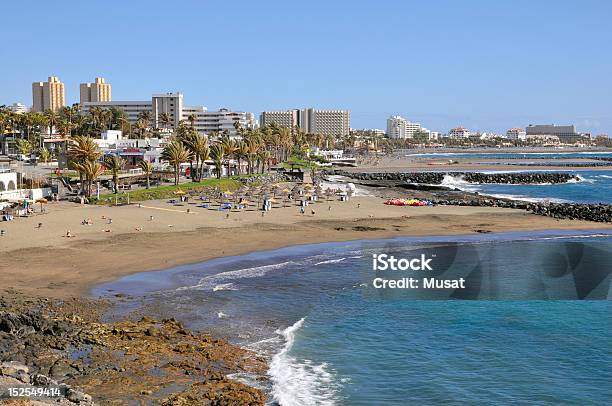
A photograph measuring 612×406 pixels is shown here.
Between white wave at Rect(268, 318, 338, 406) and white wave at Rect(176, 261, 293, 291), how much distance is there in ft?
30.9

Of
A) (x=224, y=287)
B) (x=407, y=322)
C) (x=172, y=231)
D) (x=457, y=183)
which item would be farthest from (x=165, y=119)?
(x=407, y=322)

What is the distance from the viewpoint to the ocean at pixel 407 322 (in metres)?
19.3

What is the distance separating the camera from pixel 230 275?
33.6m

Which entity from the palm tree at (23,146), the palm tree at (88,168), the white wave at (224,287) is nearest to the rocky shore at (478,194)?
the palm tree at (88,168)

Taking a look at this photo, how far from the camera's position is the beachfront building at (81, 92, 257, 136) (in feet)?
554

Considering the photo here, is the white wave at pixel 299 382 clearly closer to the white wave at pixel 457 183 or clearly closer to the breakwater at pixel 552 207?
the breakwater at pixel 552 207

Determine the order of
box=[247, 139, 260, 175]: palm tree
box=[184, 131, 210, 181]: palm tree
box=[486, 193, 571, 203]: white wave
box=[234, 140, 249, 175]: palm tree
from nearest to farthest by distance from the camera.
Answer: box=[486, 193, 571, 203]: white wave, box=[184, 131, 210, 181]: palm tree, box=[234, 140, 249, 175]: palm tree, box=[247, 139, 260, 175]: palm tree

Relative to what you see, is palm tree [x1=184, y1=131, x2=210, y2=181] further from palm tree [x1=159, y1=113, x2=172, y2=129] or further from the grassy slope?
palm tree [x1=159, y1=113, x2=172, y2=129]

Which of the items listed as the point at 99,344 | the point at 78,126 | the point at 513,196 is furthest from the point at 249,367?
the point at 78,126

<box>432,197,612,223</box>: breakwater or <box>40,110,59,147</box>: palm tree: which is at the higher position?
<box>40,110,59,147</box>: palm tree

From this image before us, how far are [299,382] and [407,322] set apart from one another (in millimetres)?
7750

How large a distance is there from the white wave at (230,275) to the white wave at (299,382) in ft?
30.9

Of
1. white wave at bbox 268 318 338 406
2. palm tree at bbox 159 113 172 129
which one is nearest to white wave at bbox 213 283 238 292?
white wave at bbox 268 318 338 406

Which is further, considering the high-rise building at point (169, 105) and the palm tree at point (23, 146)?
the high-rise building at point (169, 105)
